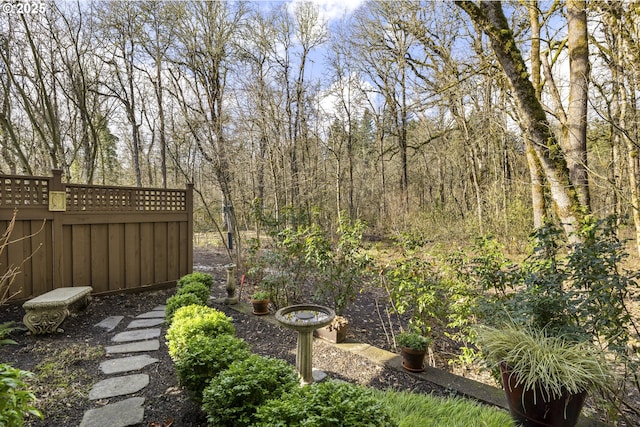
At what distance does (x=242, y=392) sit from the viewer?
5.06 feet

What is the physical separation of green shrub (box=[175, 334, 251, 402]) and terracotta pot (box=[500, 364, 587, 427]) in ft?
5.10

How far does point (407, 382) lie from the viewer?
254 cm

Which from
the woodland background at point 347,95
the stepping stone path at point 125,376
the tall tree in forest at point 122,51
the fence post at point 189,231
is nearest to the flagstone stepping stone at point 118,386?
the stepping stone path at point 125,376

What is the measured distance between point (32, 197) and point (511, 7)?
24.4 ft

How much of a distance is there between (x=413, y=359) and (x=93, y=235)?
435cm

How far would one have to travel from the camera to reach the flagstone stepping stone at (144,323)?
359 centimetres

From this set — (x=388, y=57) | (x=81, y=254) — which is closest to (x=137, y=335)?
(x=81, y=254)

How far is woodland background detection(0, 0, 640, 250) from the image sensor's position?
394 centimetres

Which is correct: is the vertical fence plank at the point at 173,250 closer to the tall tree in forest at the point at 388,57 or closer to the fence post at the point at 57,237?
the fence post at the point at 57,237

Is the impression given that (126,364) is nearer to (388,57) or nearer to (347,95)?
(388,57)

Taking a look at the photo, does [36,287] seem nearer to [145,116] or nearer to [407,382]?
[407,382]

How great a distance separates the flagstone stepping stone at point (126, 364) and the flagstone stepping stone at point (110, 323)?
0.96 meters

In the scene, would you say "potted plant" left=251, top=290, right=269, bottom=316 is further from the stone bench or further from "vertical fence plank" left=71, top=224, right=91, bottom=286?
"vertical fence plank" left=71, top=224, right=91, bottom=286

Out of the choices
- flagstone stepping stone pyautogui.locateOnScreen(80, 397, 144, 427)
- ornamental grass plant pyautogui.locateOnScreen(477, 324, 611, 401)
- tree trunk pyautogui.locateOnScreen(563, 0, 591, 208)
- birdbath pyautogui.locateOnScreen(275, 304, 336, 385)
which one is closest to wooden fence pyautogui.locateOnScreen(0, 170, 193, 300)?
flagstone stepping stone pyautogui.locateOnScreen(80, 397, 144, 427)
